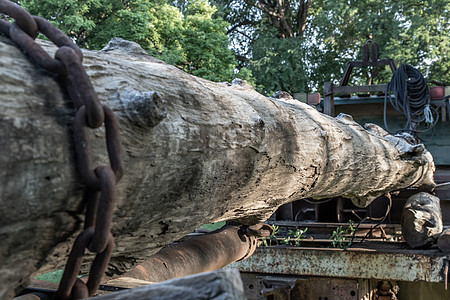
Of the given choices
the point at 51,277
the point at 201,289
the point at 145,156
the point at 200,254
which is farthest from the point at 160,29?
the point at 201,289

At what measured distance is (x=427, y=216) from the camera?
176 inches

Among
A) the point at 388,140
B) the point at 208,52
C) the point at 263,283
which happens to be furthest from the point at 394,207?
the point at 208,52

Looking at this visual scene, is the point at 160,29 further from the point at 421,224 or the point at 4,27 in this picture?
the point at 4,27

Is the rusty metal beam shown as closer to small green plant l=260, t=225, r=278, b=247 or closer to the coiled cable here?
small green plant l=260, t=225, r=278, b=247

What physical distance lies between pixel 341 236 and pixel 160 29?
1091 centimetres

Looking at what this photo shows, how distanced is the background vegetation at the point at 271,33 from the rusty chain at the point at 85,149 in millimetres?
12351

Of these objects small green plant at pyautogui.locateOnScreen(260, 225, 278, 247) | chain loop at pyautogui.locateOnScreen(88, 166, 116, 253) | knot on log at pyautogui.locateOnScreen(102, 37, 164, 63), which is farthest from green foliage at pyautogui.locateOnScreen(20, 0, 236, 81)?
chain loop at pyautogui.locateOnScreen(88, 166, 116, 253)

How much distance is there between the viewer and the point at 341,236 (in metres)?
4.71

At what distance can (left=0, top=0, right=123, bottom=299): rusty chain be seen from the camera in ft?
3.27

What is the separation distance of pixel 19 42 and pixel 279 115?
1604mm

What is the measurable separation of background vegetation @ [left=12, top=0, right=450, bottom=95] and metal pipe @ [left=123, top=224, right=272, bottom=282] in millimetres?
10240

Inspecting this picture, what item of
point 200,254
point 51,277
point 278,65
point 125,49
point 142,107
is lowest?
point 51,277

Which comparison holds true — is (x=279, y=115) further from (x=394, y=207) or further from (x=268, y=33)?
(x=268, y=33)

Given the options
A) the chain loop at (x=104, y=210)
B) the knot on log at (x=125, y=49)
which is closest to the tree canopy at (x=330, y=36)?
the knot on log at (x=125, y=49)
